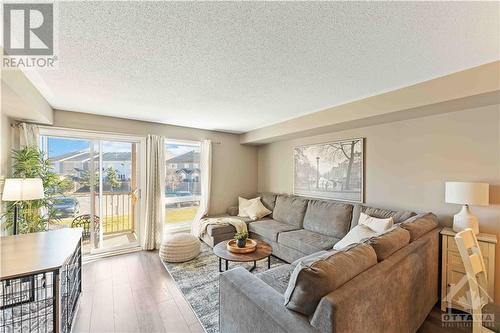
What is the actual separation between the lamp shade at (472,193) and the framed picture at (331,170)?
4.18 ft

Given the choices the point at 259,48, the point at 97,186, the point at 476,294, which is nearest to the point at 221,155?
the point at 97,186

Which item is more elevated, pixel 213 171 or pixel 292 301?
pixel 213 171

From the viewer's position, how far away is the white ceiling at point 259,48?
51.3 inches

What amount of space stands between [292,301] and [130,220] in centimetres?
411

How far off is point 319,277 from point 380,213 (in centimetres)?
226

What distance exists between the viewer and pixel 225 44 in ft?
5.34

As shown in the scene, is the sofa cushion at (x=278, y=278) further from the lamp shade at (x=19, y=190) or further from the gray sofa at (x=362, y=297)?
the lamp shade at (x=19, y=190)

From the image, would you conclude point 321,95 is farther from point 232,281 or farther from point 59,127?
point 59,127

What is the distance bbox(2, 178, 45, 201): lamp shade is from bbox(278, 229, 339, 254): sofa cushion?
316cm

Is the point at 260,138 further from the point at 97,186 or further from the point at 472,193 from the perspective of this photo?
the point at 472,193

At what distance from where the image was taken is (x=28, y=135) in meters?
2.96

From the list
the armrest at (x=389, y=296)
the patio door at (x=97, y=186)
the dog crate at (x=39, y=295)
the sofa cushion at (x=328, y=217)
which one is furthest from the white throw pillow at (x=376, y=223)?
the patio door at (x=97, y=186)

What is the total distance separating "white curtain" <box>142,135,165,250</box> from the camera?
4.00 m

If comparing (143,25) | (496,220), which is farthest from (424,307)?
(143,25)
